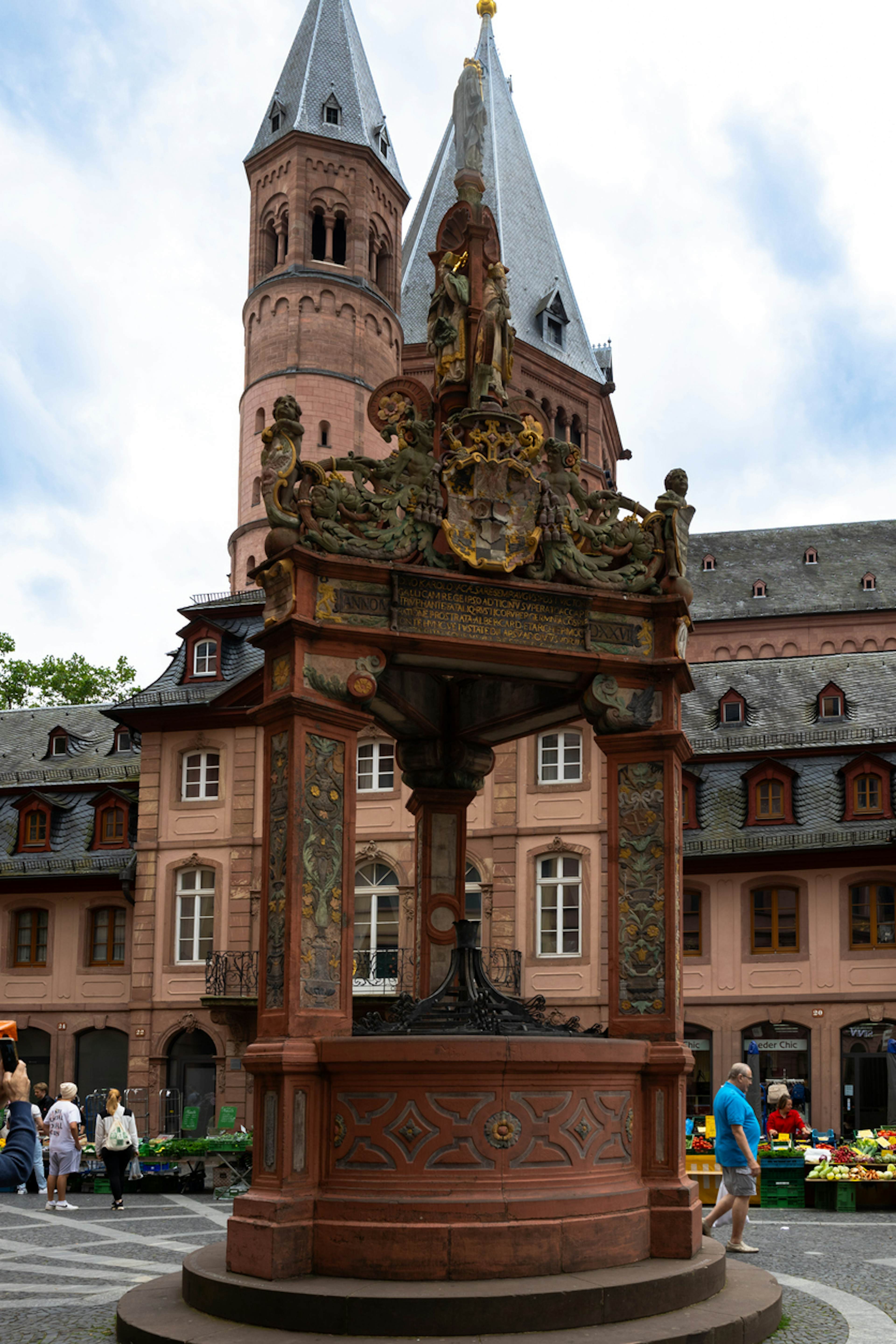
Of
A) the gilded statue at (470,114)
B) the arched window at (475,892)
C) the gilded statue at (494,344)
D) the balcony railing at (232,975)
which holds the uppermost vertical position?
the gilded statue at (470,114)

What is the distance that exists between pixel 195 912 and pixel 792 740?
45.6 ft

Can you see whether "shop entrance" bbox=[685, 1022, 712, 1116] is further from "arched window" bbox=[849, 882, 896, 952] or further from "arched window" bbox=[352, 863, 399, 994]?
"arched window" bbox=[352, 863, 399, 994]

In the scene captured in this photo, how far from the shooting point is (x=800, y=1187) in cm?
1819

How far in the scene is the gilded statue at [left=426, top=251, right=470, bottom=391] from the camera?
10.8 meters

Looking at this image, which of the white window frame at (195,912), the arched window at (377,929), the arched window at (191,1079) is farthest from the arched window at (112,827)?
the arched window at (377,929)

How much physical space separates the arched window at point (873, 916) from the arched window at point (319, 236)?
116 ft

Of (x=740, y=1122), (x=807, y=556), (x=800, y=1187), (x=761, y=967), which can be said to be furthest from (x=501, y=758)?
(x=807, y=556)

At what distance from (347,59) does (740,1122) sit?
5689 centimetres

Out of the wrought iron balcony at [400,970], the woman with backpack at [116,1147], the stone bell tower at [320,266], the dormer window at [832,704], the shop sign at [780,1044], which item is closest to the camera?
the woman with backpack at [116,1147]

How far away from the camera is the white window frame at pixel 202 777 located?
33.8 metres

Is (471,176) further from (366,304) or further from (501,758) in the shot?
(366,304)

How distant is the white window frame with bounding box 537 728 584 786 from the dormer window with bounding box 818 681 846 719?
6.16 meters

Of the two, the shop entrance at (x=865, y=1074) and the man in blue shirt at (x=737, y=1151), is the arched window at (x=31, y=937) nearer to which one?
the shop entrance at (x=865, y=1074)

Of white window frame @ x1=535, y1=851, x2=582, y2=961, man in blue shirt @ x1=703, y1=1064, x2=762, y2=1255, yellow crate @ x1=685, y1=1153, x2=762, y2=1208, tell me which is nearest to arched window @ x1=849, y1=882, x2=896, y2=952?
white window frame @ x1=535, y1=851, x2=582, y2=961
